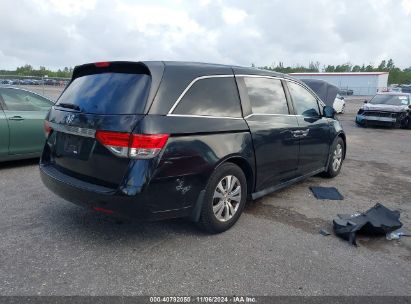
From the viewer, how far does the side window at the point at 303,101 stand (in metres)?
5.11

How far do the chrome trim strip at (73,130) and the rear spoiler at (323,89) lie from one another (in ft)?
50.1

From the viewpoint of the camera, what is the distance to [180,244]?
→ 12.0ft

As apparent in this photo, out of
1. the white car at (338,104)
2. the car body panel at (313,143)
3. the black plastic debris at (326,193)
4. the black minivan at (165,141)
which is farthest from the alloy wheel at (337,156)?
the white car at (338,104)

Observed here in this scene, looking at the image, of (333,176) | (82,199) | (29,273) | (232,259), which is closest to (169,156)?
(82,199)

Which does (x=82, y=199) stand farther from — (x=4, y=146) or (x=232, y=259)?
(x=4, y=146)

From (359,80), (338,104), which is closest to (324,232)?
(338,104)

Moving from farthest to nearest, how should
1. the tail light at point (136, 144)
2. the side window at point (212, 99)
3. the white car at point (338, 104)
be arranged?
the white car at point (338, 104)
the side window at point (212, 99)
the tail light at point (136, 144)

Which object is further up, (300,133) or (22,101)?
(22,101)

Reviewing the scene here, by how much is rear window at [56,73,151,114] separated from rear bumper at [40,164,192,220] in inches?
27.8

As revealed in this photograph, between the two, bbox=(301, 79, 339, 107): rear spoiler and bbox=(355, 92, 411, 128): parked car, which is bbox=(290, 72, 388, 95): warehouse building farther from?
bbox=(355, 92, 411, 128): parked car

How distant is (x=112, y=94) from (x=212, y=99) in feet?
3.32

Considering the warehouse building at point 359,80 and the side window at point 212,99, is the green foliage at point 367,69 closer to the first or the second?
the warehouse building at point 359,80

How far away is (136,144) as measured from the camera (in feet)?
10.0

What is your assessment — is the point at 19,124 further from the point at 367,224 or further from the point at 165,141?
the point at 367,224
